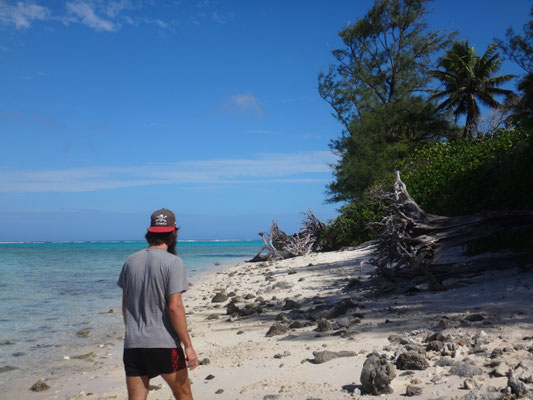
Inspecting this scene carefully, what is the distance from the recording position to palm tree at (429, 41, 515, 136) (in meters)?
34.3

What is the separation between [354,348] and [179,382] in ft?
8.54

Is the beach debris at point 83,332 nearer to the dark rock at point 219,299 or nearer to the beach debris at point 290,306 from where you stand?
the dark rock at point 219,299

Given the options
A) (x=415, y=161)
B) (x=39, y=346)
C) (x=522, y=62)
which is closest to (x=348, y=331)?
(x=39, y=346)

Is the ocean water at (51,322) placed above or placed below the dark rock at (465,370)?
below

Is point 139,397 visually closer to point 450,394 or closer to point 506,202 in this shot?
point 450,394

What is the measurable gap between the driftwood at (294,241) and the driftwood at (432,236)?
14373 millimetres

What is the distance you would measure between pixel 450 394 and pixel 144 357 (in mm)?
2413

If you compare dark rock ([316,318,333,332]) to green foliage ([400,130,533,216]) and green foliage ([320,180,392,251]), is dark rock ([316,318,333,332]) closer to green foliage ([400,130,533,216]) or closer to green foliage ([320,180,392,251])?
green foliage ([400,130,533,216])

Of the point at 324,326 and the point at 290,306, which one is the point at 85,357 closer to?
the point at 290,306

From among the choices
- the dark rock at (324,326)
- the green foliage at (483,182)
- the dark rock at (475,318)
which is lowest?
the dark rock at (324,326)

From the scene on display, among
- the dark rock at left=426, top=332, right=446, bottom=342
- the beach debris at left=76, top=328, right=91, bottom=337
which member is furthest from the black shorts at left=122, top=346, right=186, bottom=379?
the beach debris at left=76, top=328, right=91, bottom=337

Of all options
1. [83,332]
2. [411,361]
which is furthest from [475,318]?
[83,332]

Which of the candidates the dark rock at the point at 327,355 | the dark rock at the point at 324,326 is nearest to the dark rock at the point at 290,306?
the dark rock at the point at 324,326

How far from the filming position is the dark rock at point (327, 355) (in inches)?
A: 202
